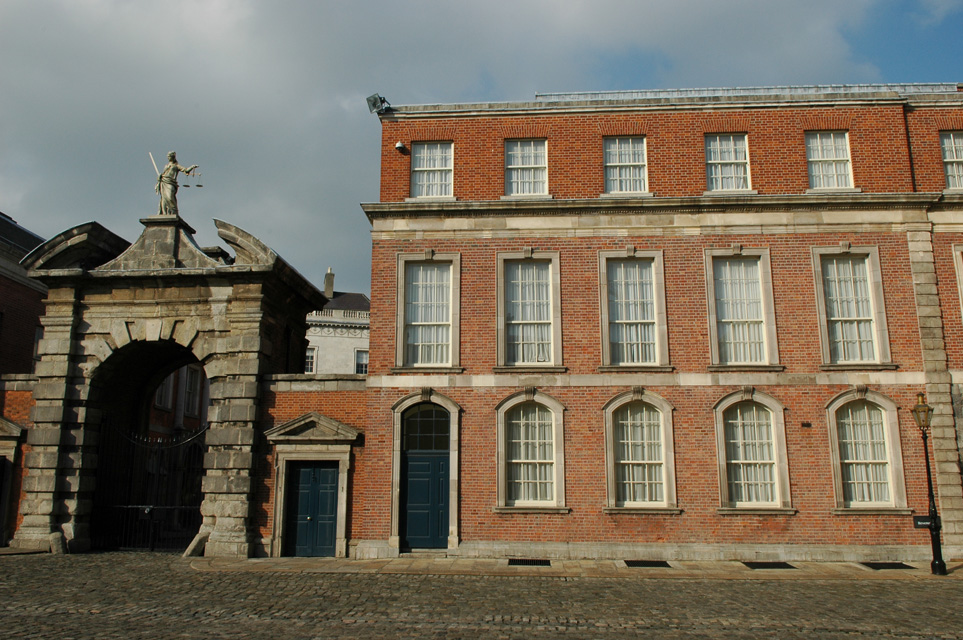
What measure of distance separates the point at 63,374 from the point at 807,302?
18.5 meters

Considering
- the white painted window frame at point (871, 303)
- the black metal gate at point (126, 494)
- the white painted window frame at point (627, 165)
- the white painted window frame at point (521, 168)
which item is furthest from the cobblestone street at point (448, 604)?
the white painted window frame at point (521, 168)

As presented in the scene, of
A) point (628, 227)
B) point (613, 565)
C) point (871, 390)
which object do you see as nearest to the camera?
point (613, 565)

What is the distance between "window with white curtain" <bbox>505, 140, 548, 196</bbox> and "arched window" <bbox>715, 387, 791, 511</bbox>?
7009mm

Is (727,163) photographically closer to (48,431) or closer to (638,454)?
(638,454)

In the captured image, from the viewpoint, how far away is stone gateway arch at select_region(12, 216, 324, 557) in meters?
17.7

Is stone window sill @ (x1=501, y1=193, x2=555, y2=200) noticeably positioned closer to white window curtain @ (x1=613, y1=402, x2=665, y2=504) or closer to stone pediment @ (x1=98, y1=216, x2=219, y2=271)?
white window curtain @ (x1=613, y1=402, x2=665, y2=504)

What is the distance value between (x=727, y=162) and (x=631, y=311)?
460cm

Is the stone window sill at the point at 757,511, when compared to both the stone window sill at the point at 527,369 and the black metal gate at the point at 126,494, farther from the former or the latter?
the black metal gate at the point at 126,494

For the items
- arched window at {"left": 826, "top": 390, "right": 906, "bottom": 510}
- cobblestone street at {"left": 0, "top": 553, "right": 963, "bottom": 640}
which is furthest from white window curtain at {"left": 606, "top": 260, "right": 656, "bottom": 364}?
cobblestone street at {"left": 0, "top": 553, "right": 963, "bottom": 640}

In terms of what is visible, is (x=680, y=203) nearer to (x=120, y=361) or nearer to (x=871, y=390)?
(x=871, y=390)

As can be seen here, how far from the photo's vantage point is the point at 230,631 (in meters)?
10.2

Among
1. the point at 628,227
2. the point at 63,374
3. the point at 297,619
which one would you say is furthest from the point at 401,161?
the point at 297,619

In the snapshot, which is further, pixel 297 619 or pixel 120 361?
pixel 120 361

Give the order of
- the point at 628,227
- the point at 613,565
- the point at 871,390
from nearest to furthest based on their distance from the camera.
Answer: the point at 613,565, the point at 871,390, the point at 628,227
